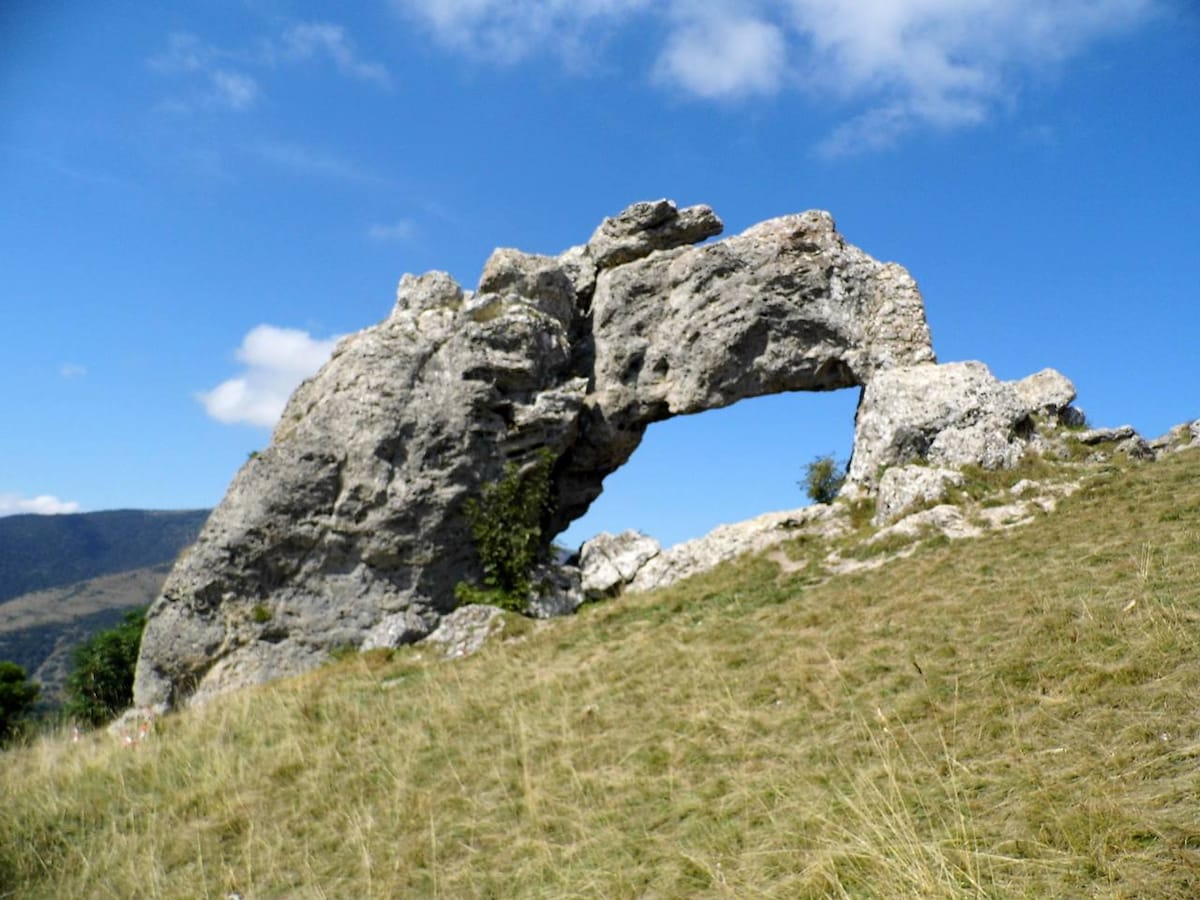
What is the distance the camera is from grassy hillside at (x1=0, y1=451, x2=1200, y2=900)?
15.9 ft

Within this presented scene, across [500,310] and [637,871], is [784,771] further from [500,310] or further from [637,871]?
[500,310]

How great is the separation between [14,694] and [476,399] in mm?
18200

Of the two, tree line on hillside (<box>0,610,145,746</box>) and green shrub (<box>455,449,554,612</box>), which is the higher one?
green shrub (<box>455,449,554,612</box>)

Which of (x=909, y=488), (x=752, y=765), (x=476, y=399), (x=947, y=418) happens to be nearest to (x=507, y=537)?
(x=476, y=399)

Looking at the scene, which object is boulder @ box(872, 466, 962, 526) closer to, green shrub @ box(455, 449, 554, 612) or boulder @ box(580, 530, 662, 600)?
boulder @ box(580, 530, 662, 600)

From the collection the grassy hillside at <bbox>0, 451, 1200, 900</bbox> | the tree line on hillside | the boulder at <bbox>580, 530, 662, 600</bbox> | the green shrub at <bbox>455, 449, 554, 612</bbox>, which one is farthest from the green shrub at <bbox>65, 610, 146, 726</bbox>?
the boulder at <bbox>580, 530, 662, 600</bbox>

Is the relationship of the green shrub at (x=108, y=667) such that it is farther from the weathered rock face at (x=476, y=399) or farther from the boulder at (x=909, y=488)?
the boulder at (x=909, y=488)

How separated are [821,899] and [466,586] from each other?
16218 mm

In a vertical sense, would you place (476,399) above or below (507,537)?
above

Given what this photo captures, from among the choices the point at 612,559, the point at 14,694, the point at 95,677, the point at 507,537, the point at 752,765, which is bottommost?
the point at 14,694

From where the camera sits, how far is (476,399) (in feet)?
68.1

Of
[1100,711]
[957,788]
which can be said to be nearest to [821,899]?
[957,788]

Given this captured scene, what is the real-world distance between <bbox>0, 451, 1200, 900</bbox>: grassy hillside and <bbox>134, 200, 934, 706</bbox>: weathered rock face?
611 cm

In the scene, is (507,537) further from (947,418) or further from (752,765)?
(752,765)
